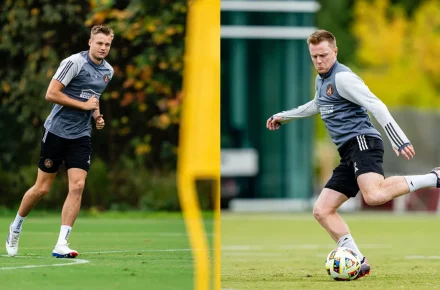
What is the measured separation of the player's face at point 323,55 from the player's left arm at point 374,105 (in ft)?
0.45

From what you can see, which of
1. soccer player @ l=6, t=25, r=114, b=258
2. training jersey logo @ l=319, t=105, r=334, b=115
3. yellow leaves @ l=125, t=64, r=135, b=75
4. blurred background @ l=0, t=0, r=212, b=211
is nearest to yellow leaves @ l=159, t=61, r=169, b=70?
blurred background @ l=0, t=0, r=212, b=211

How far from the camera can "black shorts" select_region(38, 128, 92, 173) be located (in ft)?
31.9

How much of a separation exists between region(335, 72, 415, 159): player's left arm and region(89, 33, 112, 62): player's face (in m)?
2.29

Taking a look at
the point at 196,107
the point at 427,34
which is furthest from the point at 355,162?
the point at 427,34

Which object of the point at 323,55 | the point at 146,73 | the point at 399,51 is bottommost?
the point at 323,55

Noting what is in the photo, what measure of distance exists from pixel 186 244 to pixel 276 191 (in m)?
13.2

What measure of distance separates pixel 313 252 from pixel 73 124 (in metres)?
3.54

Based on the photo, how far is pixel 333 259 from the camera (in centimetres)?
848

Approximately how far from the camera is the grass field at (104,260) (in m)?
7.59

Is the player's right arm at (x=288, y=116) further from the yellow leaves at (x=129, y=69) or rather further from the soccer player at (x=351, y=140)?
the yellow leaves at (x=129, y=69)

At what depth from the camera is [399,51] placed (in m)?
35.8

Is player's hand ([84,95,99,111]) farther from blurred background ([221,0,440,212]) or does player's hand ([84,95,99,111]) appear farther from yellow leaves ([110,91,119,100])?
blurred background ([221,0,440,212])

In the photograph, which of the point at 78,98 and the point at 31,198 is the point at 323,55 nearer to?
the point at 78,98

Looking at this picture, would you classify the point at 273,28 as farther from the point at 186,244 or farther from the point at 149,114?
the point at 186,244
